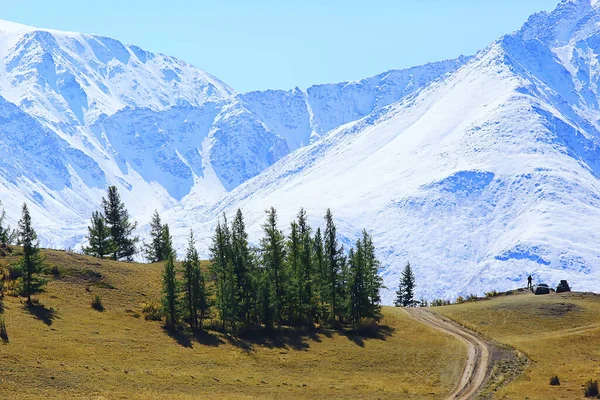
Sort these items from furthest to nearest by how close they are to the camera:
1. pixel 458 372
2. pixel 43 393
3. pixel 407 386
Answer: pixel 458 372, pixel 407 386, pixel 43 393

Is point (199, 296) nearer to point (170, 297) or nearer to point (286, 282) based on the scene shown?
point (170, 297)

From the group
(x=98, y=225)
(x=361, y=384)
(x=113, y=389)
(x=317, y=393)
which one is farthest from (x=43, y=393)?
(x=98, y=225)

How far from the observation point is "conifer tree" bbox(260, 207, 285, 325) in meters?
81.1

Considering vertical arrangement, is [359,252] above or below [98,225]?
below

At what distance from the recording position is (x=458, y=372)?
69.6 meters

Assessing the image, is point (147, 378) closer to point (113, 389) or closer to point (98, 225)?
point (113, 389)

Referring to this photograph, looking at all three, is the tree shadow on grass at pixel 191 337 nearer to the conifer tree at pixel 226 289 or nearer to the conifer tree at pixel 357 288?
the conifer tree at pixel 226 289

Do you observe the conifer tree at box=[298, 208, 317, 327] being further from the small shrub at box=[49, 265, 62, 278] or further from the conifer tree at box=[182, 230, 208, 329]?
the small shrub at box=[49, 265, 62, 278]

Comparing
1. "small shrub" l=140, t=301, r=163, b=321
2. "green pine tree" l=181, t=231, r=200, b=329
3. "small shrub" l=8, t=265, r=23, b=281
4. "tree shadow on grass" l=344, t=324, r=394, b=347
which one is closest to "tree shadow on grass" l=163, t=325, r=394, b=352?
"tree shadow on grass" l=344, t=324, r=394, b=347

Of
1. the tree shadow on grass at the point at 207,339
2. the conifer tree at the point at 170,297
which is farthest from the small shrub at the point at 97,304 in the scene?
the tree shadow on grass at the point at 207,339

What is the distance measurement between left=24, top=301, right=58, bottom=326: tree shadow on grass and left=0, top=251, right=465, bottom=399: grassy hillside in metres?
0.10

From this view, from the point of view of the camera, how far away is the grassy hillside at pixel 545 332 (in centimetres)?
6372

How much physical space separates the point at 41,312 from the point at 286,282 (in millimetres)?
26227

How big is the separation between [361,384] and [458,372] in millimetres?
10640
